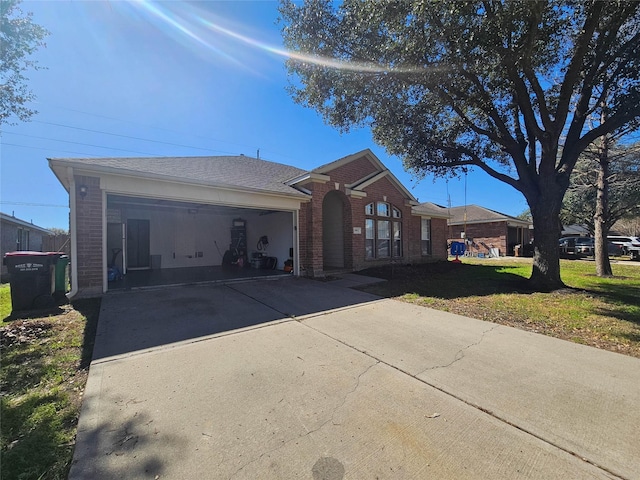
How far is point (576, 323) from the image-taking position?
5484 millimetres

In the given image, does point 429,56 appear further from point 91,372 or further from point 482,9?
point 91,372

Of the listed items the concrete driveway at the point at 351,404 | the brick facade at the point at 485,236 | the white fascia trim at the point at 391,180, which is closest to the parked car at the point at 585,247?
the brick facade at the point at 485,236

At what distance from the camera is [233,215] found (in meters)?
15.5

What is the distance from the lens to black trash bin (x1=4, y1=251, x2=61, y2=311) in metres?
6.03

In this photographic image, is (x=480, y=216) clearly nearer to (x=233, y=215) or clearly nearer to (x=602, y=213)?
(x=602, y=213)

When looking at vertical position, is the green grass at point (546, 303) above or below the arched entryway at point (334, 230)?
below

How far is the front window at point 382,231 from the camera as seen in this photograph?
13.3 metres

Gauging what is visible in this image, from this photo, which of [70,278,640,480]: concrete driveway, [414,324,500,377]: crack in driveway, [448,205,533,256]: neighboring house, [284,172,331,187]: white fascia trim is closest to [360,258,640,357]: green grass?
[70,278,640,480]: concrete driveway

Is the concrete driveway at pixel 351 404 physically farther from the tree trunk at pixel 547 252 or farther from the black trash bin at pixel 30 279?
the tree trunk at pixel 547 252

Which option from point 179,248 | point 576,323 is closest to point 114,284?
point 179,248

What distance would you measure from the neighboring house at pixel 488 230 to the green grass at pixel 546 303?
14.5 meters

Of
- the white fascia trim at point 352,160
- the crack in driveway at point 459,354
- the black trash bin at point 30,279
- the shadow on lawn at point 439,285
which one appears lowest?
the crack in driveway at point 459,354

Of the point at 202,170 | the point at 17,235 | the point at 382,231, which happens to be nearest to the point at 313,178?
the point at 202,170

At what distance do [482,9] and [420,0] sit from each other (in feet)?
7.13
